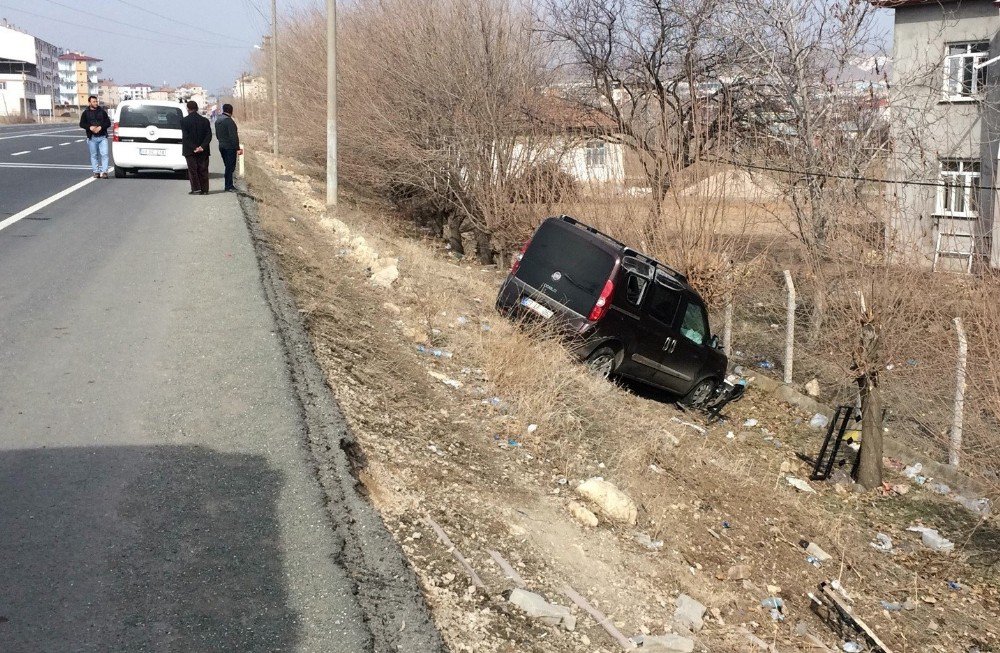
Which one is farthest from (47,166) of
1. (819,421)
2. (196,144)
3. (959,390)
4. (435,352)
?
(959,390)

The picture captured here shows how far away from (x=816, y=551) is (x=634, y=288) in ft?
15.3

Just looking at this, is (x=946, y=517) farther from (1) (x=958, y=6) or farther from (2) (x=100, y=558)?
(1) (x=958, y=6)

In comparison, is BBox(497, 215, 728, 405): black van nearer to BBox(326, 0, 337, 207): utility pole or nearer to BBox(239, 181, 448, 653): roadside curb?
BBox(239, 181, 448, 653): roadside curb

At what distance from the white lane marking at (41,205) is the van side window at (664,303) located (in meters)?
9.02

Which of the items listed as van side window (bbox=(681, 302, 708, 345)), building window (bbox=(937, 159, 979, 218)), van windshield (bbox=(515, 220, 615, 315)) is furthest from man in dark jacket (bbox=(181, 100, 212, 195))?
building window (bbox=(937, 159, 979, 218))

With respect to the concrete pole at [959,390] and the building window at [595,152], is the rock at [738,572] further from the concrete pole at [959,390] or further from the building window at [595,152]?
the building window at [595,152]

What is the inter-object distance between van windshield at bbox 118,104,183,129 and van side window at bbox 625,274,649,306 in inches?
456

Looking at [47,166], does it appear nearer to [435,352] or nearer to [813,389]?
[435,352]

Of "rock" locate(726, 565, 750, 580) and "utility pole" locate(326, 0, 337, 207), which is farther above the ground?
"utility pole" locate(326, 0, 337, 207)

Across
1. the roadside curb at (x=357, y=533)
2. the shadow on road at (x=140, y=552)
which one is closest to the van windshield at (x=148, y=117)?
the roadside curb at (x=357, y=533)

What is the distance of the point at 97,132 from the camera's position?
18828 millimetres

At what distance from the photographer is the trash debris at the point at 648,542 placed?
6.87m

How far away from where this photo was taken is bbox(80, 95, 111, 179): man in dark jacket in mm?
18375

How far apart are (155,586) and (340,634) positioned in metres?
0.96
